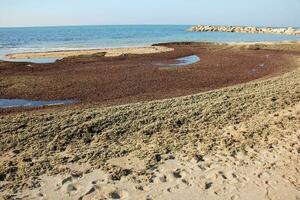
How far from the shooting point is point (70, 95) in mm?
13055

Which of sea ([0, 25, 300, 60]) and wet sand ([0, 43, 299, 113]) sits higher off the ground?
sea ([0, 25, 300, 60])

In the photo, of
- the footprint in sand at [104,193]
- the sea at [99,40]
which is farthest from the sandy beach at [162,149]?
the sea at [99,40]

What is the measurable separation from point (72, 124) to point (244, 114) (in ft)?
13.6

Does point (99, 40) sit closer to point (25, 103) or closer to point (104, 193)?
point (25, 103)

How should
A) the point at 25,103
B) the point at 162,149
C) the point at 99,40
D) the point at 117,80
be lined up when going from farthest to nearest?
the point at 99,40, the point at 117,80, the point at 25,103, the point at 162,149

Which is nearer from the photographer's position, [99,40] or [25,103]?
[25,103]

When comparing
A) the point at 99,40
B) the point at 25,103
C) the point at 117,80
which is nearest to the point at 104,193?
the point at 25,103

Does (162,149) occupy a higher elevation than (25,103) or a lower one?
higher

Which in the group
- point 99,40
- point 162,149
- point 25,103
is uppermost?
point 99,40

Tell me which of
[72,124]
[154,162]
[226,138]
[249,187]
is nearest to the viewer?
[249,187]

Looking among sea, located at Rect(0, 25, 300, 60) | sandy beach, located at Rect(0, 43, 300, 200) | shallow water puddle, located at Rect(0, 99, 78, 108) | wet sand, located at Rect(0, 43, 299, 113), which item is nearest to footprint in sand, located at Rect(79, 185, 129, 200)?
sandy beach, located at Rect(0, 43, 300, 200)

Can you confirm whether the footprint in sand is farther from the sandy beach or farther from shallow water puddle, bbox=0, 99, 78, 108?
shallow water puddle, bbox=0, 99, 78, 108

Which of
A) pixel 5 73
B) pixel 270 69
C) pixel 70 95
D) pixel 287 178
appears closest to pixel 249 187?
pixel 287 178

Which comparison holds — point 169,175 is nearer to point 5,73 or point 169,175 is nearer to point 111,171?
point 111,171
